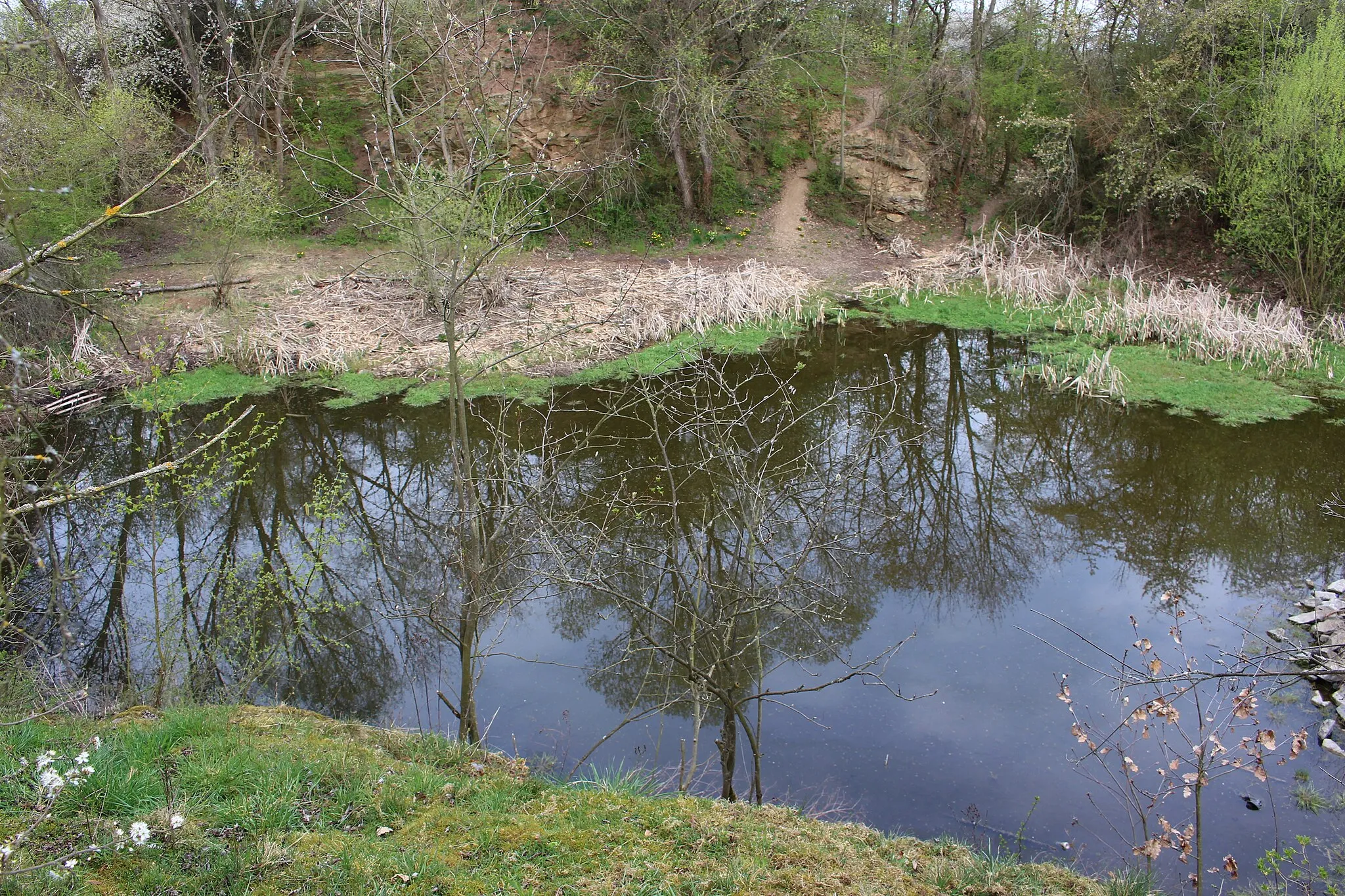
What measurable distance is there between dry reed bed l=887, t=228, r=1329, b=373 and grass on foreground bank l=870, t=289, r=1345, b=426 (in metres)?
0.18

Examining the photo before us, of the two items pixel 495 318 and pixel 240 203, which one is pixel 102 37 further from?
pixel 495 318

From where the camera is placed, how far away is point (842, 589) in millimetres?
7730

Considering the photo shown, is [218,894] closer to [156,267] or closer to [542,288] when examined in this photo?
[542,288]

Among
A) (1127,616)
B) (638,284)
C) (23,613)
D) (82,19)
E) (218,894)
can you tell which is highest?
(82,19)

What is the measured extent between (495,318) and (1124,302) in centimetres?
1000

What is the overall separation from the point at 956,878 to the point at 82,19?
20717mm

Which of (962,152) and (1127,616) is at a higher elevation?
(962,152)

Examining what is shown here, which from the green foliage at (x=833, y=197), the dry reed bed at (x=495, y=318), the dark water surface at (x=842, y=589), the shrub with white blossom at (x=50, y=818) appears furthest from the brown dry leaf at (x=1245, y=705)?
the green foliage at (x=833, y=197)

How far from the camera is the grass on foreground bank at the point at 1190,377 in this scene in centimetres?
1154

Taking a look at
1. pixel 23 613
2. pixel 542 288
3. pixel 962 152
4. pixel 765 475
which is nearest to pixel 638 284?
pixel 542 288

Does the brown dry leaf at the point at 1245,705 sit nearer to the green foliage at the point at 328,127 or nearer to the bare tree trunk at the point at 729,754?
the bare tree trunk at the point at 729,754

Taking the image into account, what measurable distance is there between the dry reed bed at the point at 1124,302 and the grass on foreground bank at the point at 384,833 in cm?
1058

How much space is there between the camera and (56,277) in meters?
11.0

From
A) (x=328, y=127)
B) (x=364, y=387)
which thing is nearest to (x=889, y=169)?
(x=328, y=127)
